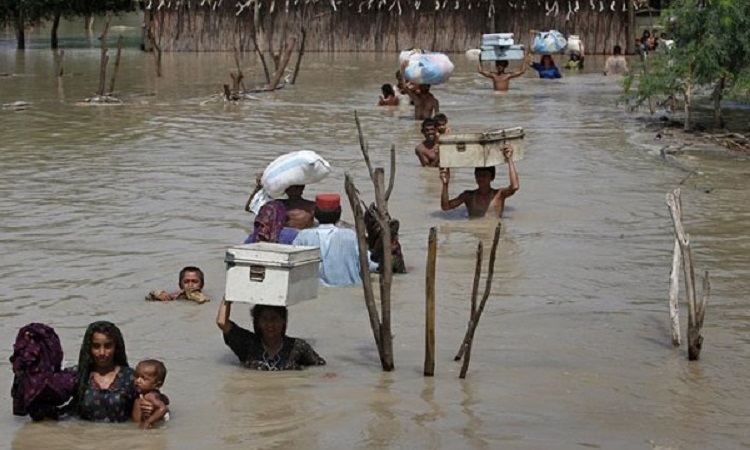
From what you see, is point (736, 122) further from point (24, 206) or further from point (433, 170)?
point (24, 206)

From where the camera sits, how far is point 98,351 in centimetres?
631

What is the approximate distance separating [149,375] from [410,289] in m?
3.07

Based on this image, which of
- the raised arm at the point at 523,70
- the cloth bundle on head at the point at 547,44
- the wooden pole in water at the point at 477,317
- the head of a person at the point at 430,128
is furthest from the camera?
the cloth bundle on head at the point at 547,44

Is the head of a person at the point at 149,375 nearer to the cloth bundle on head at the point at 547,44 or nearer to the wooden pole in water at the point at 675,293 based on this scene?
the wooden pole in water at the point at 675,293

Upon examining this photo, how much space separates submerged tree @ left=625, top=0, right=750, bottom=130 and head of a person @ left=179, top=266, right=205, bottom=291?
7.97 meters

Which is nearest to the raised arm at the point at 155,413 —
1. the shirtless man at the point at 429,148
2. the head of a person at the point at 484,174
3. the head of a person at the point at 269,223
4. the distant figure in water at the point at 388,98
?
the head of a person at the point at 269,223

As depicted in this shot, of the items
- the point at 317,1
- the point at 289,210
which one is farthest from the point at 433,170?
the point at 317,1

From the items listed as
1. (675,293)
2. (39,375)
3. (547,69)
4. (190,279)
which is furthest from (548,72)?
(39,375)

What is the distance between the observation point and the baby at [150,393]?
629 centimetres

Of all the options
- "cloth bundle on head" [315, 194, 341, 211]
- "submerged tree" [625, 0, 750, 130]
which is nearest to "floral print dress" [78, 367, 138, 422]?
"cloth bundle on head" [315, 194, 341, 211]

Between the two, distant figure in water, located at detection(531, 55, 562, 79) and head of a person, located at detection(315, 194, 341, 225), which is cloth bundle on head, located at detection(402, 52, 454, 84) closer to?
distant figure in water, located at detection(531, 55, 562, 79)

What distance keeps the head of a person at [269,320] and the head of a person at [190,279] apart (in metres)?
1.71

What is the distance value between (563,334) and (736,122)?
10.9m

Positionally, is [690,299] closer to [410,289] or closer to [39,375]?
[410,289]
